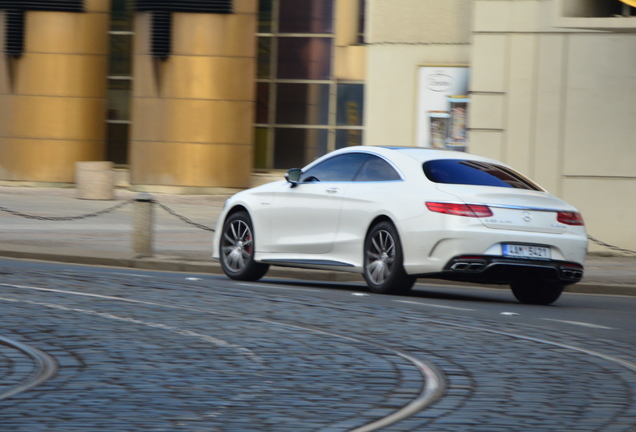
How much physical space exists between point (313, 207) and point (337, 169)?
0.46 meters

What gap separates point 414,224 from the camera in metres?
11.6

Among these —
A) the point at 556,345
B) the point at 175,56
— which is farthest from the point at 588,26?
the point at 175,56

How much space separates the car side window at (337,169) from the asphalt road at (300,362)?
1.43m

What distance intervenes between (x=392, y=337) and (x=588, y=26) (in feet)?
36.9

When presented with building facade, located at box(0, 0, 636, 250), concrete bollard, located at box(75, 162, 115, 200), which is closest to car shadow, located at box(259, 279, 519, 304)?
concrete bollard, located at box(75, 162, 115, 200)

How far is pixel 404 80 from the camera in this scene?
77.8 feet

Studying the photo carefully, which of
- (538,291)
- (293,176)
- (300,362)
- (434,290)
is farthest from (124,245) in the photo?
(300,362)

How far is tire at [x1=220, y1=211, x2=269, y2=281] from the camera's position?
13.5 meters

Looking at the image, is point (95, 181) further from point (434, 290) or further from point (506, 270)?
point (506, 270)

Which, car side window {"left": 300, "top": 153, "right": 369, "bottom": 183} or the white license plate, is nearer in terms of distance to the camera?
the white license plate

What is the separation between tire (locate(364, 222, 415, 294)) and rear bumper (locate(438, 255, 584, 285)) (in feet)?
1.28

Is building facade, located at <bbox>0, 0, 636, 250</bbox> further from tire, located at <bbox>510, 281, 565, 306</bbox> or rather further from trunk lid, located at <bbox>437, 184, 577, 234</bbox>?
trunk lid, located at <bbox>437, 184, 577, 234</bbox>

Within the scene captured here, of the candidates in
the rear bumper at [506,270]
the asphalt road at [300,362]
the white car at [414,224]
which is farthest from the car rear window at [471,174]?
the asphalt road at [300,362]

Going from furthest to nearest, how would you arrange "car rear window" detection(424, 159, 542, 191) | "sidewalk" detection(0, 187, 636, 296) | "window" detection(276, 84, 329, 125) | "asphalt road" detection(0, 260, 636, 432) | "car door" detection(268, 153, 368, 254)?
"window" detection(276, 84, 329, 125) < "sidewalk" detection(0, 187, 636, 296) < "car door" detection(268, 153, 368, 254) < "car rear window" detection(424, 159, 542, 191) < "asphalt road" detection(0, 260, 636, 432)
